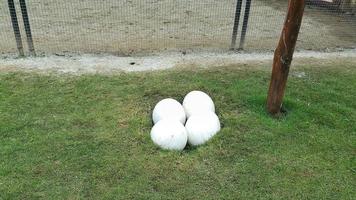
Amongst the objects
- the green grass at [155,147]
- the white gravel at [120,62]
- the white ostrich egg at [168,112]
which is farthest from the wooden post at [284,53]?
the white gravel at [120,62]

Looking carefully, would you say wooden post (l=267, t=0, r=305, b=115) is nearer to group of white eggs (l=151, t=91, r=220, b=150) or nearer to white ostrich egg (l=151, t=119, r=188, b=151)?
group of white eggs (l=151, t=91, r=220, b=150)

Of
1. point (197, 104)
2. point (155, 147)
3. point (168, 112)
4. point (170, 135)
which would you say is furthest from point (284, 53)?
point (155, 147)

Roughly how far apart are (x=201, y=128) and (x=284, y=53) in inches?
37.8

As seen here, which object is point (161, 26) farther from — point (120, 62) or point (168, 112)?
point (168, 112)

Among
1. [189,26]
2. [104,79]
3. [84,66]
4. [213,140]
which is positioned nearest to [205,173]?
[213,140]

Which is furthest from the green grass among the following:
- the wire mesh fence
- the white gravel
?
the wire mesh fence

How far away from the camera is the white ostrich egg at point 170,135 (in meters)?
3.28

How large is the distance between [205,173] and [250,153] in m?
0.46

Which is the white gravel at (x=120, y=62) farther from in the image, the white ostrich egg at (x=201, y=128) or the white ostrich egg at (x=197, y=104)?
the white ostrich egg at (x=201, y=128)

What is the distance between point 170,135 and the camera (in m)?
3.28

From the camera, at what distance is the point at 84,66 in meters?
4.75

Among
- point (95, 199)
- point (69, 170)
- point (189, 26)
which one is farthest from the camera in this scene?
point (189, 26)

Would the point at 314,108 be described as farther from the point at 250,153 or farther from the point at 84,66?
the point at 84,66

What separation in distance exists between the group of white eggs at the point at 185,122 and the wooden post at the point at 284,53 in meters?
0.56
